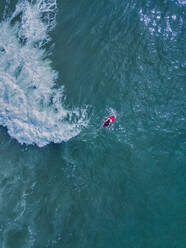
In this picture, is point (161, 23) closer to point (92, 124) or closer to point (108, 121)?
point (108, 121)

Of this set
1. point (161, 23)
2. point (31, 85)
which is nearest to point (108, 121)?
point (31, 85)

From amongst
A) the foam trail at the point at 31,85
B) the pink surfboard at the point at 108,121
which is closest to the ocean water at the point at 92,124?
the foam trail at the point at 31,85

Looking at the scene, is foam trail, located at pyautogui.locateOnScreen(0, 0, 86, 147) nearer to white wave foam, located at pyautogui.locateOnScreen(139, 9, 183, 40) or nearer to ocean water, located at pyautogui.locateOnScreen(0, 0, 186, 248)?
ocean water, located at pyautogui.locateOnScreen(0, 0, 186, 248)

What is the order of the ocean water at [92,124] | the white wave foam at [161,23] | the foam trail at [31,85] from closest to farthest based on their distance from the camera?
1. the ocean water at [92,124]
2. the foam trail at [31,85]
3. the white wave foam at [161,23]

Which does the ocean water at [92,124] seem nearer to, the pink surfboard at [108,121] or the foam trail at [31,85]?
the foam trail at [31,85]

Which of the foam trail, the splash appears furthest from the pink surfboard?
the splash

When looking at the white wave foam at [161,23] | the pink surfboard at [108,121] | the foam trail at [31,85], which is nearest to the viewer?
the foam trail at [31,85]

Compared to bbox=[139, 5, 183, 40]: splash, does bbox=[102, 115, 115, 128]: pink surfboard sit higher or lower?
lower
